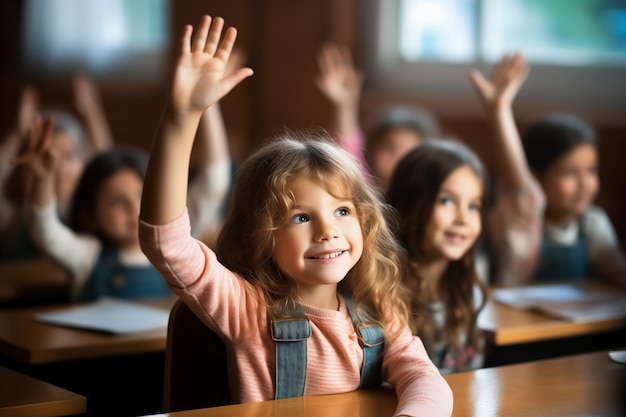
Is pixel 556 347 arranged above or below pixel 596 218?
below

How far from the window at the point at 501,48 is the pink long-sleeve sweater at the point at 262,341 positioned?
2934 millimetres

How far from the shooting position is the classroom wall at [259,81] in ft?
20.0

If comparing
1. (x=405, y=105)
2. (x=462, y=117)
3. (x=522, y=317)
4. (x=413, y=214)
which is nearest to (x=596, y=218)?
(x=522, y=317)

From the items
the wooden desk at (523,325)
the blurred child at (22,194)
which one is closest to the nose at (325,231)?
the wooden desk at (523,325)

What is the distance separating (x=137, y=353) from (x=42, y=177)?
72 cm

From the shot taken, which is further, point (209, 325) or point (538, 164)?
point (538, 164)

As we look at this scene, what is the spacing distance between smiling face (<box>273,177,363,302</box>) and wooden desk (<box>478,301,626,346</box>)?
0.74m

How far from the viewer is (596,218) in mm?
3479

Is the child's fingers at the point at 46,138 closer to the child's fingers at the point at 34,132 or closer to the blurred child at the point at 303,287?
the child's fingers at the point at 34,132

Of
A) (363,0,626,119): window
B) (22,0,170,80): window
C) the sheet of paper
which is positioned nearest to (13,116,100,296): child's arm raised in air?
the sheet of paper

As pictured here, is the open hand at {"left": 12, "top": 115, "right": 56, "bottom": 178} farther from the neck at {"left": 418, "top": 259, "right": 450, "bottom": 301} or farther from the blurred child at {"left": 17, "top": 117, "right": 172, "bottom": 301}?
the neck at {"left": 418, "top": 259, "right": 450, "bottom": 301}

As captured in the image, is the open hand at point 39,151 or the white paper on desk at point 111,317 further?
the open hand at point 39,151

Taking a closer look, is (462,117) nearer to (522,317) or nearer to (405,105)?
(405,105)

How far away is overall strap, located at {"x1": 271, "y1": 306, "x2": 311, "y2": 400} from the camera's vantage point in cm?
181
